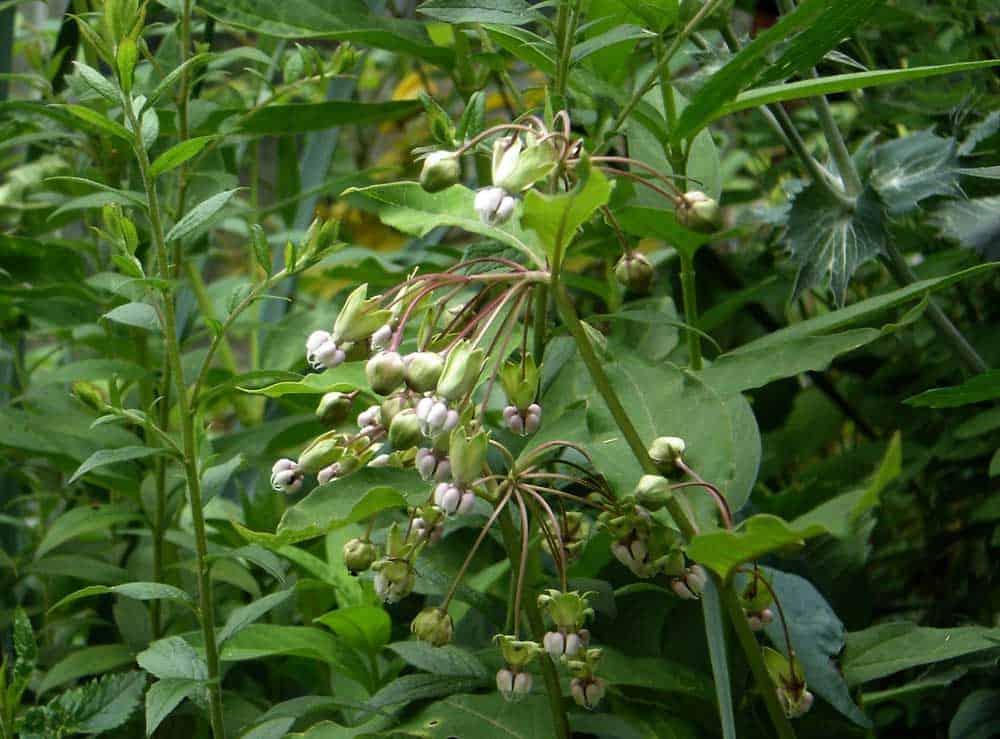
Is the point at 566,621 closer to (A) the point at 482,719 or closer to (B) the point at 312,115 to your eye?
(A) the point at 482,719

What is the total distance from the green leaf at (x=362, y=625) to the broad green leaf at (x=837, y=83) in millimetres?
316

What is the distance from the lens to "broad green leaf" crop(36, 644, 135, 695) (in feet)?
2.39

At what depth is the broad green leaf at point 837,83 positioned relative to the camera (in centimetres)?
49

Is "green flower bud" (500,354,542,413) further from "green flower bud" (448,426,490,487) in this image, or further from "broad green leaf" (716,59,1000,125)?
"broad green leaf" (716,59,1000,125)

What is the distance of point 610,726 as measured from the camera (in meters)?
0.56

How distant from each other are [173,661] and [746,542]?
0.31 m

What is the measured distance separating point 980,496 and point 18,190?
2.75 feet

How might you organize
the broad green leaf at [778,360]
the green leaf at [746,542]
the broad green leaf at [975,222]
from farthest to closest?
the broad green leaf at [975,222]
the broad green leaf at [778,360]
the green leaf at [746,542]

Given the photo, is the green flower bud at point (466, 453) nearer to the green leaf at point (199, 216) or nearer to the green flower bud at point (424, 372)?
the green flower bud at point (424, 372)

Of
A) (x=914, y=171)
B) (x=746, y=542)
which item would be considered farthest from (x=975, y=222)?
(x=746, y=542)

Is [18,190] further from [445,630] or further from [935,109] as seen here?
[935,109]

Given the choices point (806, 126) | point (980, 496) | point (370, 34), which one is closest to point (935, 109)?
point (806, 126)

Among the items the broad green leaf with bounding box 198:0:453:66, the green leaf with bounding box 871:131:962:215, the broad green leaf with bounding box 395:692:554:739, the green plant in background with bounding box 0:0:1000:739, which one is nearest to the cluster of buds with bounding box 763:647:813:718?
the green plant in background with bounding box 0:0:1000:739

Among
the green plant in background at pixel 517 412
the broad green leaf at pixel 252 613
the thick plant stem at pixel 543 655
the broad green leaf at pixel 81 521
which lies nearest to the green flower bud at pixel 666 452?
the green plant in background at pixel 517 412
